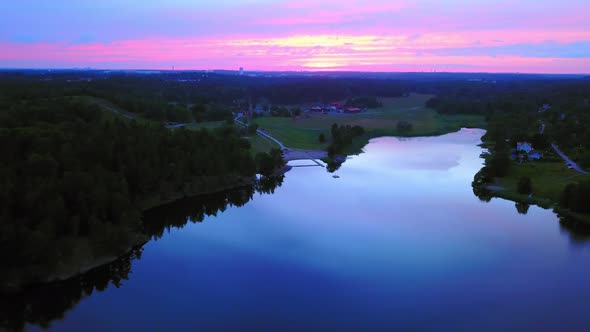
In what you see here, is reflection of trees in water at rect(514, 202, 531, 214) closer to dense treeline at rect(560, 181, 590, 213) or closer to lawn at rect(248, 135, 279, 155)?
dense treeline at rect(560, 181, 590, 213)

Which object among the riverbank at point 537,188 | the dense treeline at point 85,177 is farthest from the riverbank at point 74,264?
the riverbank at point 537,188

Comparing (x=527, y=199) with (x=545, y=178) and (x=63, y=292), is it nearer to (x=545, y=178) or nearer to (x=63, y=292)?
(x=545, y=178)

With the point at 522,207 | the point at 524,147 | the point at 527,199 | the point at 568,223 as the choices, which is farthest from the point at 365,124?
the point at 568,223

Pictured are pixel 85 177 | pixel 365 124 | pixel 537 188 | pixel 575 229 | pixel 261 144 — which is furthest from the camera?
pixel 365 124

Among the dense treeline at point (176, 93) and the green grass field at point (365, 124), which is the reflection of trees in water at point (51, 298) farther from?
the green grass field at point (365, 124)

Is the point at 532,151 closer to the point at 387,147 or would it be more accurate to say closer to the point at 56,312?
the point at 387,147

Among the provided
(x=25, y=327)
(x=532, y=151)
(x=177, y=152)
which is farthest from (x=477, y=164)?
(x=25, y=327)
